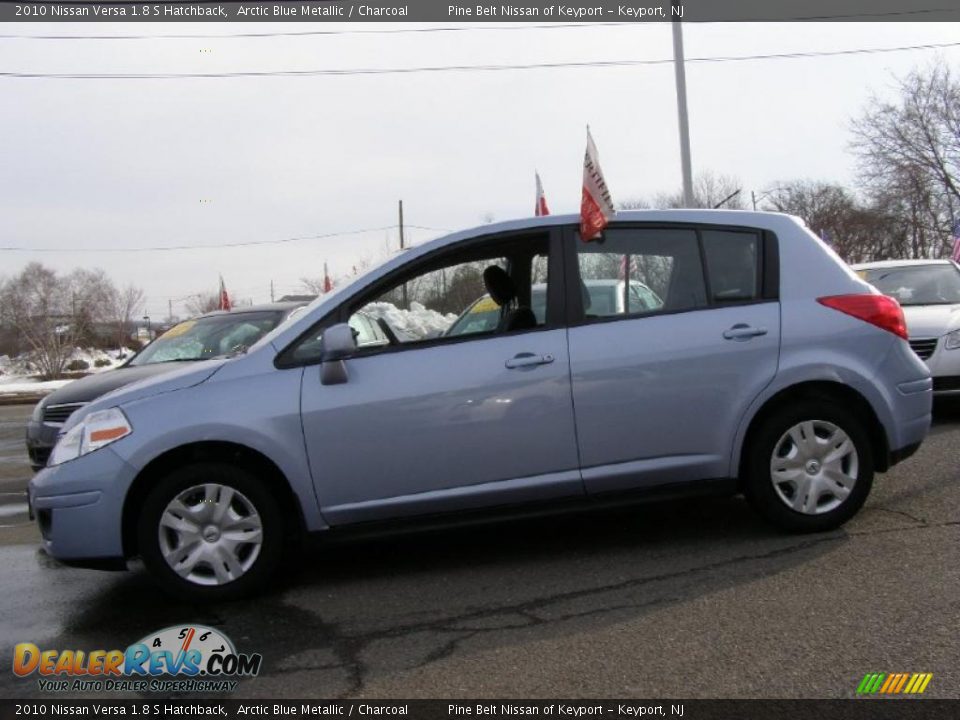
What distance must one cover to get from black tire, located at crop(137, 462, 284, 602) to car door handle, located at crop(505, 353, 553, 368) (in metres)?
1.38

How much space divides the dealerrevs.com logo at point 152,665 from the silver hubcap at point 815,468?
2.81 metres

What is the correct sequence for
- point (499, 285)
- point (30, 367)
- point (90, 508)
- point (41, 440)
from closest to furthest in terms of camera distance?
1. point (90, 508)
2. point (499, 285)
3. point (41, 440)
4. point (30, 367)

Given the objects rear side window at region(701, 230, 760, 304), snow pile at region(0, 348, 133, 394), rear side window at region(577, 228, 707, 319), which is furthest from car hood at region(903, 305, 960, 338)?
snow pile at region(0, 348, 133, 394)

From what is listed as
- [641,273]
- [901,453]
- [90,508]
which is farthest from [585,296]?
[90,508]

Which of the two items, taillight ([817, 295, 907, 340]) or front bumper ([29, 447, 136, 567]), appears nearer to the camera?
A: front bumper ([29, 447, 136, 567])

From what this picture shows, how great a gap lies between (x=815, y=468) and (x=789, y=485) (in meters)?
0.17

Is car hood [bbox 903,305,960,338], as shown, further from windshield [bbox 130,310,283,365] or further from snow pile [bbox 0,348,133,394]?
snow pile [bbox 0,348,133,394]

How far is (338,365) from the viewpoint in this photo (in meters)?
4.04

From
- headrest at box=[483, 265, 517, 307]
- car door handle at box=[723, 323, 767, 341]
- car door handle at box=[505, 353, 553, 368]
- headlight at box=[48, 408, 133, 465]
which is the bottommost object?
headlight at box=[48, 408, 133, 465]

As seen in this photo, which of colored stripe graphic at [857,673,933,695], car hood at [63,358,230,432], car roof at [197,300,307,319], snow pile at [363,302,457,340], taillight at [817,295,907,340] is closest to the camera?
colored stripe graphic at [857,673,933,695]

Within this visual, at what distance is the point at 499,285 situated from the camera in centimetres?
462

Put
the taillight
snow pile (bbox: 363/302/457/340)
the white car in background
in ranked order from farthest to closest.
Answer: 1. the white car in background
2. the taillight
3. snow pile (bbox: 363/302/457/340)

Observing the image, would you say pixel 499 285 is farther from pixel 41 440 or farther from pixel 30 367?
pixel 30 367

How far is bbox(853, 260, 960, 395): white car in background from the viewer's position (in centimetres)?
743
